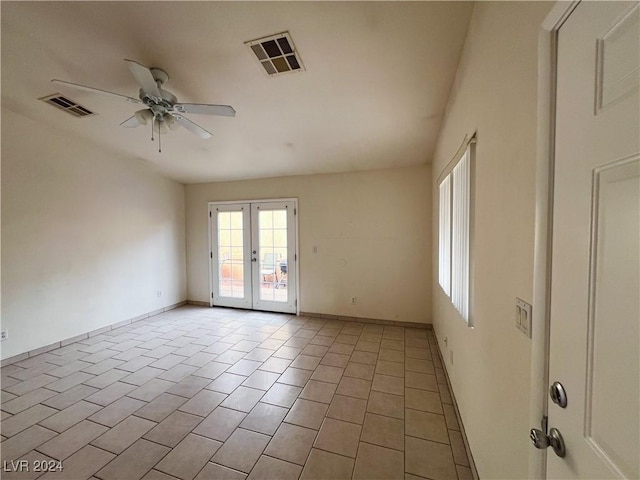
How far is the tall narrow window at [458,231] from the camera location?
1743 millimetres

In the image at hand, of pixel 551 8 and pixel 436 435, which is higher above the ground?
pixel 551 8

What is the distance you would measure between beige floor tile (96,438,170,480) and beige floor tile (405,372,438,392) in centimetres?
210

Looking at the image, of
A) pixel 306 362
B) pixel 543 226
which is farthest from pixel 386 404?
pixel 543 226

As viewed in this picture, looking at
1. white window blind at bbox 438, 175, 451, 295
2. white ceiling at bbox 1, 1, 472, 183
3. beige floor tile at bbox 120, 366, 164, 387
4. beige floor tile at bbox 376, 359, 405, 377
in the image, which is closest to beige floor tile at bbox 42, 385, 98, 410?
beige floor tile at bbox 120, 366, 164, 387

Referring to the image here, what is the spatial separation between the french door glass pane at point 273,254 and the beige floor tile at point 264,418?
2.66 metres

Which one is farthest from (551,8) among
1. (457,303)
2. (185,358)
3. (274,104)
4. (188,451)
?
(185,358)

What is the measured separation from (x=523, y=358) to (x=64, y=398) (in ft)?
11.6

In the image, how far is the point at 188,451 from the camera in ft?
5.80

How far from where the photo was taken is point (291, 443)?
6.00ft

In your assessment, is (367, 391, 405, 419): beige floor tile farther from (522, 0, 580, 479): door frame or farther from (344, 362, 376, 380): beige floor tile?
(522, 0, 580, 479): door frame

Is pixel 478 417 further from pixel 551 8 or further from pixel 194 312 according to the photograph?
pixel 194 312

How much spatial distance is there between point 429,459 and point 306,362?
1565mm

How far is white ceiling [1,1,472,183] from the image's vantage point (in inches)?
68.4

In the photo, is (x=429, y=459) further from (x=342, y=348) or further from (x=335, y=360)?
(x=342, y=348)
